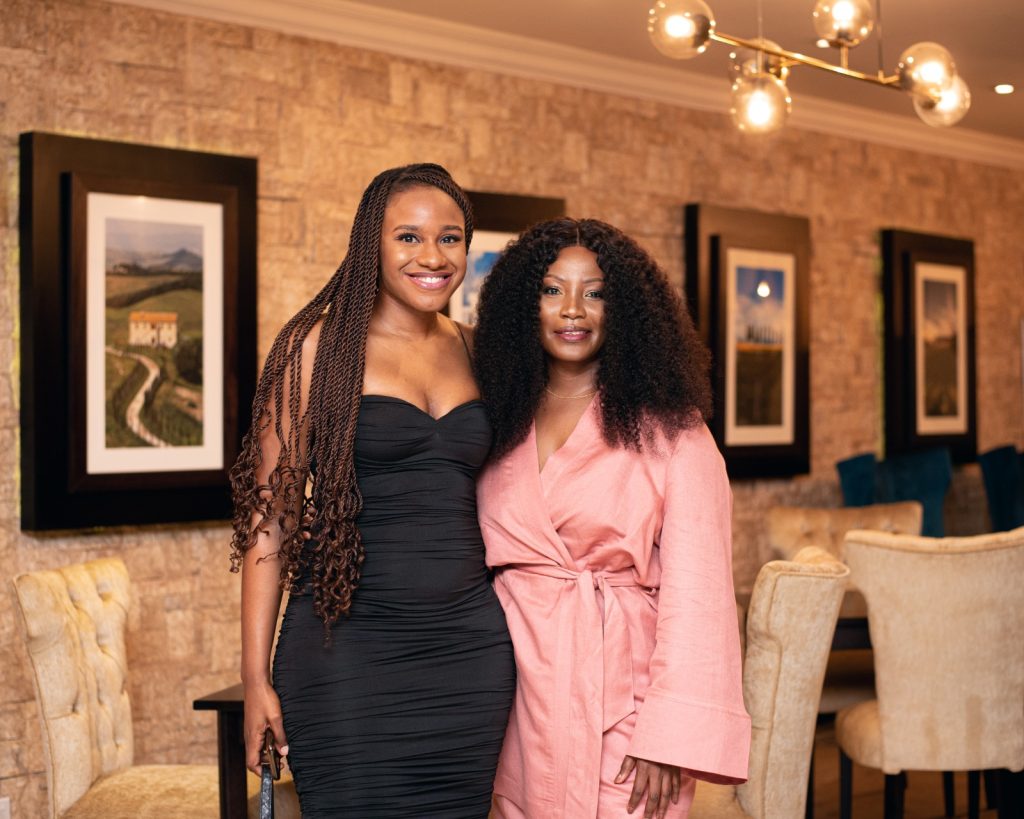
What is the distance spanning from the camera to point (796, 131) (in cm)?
583

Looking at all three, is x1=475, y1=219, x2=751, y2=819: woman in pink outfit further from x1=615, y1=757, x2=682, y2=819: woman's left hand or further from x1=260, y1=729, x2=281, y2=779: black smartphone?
x1=260, y1=729, x2=281, y2=779: black smartphone

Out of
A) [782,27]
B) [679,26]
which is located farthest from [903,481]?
[679,26]

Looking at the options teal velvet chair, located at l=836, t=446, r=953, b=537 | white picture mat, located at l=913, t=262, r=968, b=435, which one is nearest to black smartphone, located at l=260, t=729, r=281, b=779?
A: teal velvet chair, located at l=836, t=446, r=953, b=537

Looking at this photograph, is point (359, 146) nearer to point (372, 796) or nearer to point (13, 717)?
point (13, 717)

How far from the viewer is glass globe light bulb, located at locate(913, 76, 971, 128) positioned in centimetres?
330

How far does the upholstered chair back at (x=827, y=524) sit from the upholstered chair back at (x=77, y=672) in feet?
7.96

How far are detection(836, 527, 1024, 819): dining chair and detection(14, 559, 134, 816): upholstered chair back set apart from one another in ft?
6.10

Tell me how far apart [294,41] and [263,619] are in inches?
106

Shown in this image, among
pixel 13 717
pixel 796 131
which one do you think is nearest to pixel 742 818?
pixel 13 717

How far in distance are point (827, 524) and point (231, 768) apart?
2.63m

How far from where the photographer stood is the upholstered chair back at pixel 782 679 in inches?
109

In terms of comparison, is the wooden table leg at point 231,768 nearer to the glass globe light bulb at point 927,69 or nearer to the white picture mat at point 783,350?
the glass globe light bulb at point 927,69

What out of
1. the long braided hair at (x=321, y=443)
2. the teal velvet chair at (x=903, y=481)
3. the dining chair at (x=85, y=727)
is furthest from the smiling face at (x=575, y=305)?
the teal velvet chair at (x=903, y=481)

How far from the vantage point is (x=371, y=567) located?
202 centimetres
